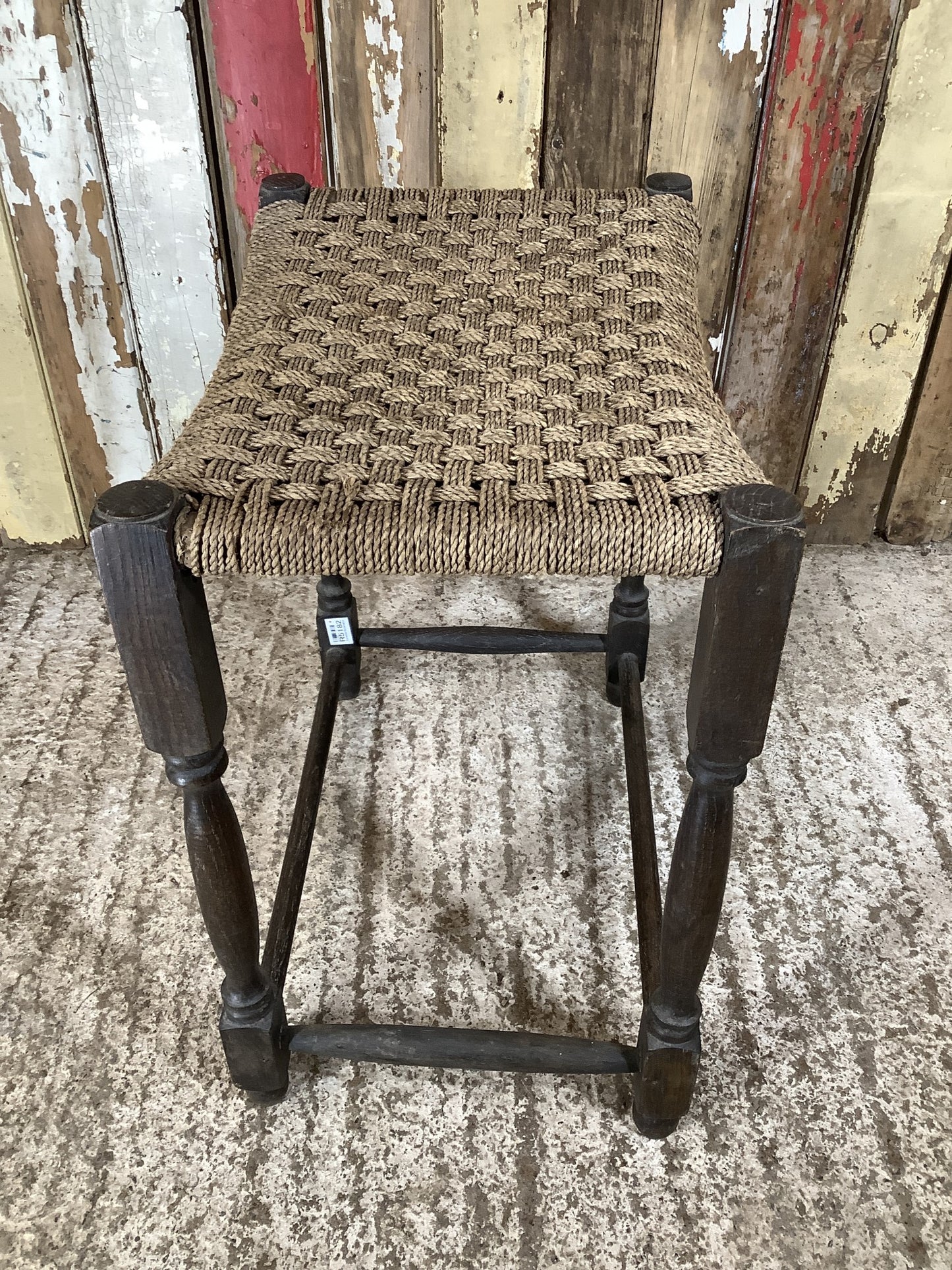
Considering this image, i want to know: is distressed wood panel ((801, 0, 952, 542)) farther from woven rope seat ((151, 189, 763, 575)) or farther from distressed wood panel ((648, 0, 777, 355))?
woven rope seat ((151, 189, 763, 575))

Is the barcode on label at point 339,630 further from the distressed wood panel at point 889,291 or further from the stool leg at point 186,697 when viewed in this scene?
the distressed wood panel at point 889,291

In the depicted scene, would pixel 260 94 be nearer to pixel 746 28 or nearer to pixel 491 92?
pixel 491 92

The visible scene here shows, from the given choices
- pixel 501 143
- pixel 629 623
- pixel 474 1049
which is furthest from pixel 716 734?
pixel 501 143

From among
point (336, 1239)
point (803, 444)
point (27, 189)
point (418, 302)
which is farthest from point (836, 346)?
point (336, 1239)

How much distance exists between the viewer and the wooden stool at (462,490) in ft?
1.77

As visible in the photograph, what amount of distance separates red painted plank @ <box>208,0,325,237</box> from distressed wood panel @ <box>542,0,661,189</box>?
24 cm

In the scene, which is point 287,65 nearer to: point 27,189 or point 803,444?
point 27,189

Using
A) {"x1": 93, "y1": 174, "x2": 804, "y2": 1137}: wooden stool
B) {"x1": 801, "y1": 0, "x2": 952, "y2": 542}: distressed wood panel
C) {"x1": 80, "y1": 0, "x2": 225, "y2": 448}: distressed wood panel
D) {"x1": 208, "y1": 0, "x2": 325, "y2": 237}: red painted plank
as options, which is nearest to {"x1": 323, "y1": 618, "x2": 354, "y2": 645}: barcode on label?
{"x1": 93, "y1": 174, "x2": 804, "y2": 1137}: wooden stool

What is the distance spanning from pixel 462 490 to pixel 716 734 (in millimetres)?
197

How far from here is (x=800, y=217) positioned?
1.08 metres

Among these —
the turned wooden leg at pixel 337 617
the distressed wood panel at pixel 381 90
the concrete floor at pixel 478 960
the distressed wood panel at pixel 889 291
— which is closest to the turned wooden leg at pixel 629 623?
the concrete floor at pixel 478 960

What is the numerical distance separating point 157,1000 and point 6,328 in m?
0.76

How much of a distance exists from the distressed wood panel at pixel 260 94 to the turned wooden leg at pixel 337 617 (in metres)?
0.40

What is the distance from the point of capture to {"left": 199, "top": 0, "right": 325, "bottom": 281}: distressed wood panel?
3.22 ft
